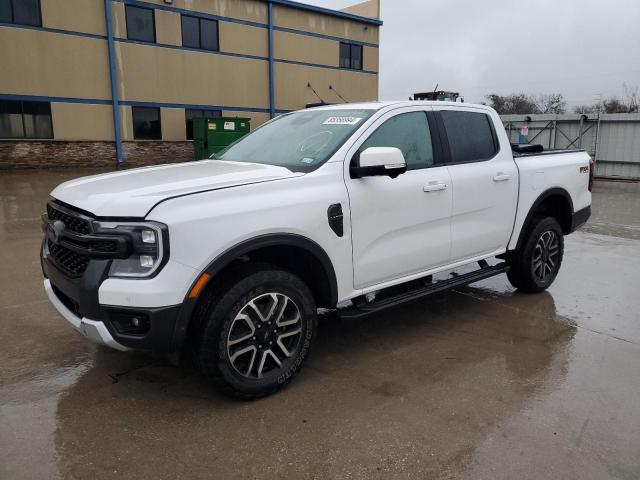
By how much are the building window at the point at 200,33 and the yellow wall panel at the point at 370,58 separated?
8.97 metres

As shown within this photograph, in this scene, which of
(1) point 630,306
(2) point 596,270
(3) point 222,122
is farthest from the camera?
(3) point 222,122

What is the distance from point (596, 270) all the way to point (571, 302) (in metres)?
1.49

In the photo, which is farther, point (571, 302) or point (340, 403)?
point (571, 302)

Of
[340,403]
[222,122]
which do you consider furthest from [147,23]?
[340,403]

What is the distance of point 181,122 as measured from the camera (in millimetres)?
22594

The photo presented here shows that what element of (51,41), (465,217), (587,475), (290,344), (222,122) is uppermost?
(51,41)

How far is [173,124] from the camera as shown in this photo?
22406mm

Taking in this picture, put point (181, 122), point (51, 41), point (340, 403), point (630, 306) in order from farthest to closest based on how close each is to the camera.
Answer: point (181, 122) → point (51, 41) → point (630, 306) → point (340, 403)

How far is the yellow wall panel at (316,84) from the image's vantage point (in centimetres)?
2539

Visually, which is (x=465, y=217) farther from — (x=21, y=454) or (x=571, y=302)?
(x=21, y=454)

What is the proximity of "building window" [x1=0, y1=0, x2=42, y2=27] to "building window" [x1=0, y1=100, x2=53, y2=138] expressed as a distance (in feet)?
9.20

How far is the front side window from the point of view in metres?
3.84

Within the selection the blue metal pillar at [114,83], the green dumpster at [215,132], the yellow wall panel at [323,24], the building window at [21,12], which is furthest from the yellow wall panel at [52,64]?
the yellow wall panel at [323,24]

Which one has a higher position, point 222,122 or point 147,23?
point 147,23
